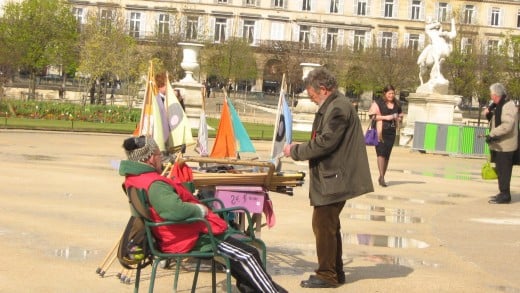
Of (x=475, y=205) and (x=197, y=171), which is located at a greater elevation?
(x=197, y=171)

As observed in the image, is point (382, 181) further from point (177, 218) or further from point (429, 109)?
point (429, 109)

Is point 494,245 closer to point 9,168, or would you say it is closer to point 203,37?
point 9,168

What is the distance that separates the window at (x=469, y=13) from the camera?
91.7 metres

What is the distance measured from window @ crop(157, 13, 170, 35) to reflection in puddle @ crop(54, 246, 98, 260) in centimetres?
7298

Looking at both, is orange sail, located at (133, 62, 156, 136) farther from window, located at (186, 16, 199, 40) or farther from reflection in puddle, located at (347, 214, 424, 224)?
window, located at (186, 16, 199, 40)

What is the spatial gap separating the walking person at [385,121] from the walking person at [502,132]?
6.68 ft

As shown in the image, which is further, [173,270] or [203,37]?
[203,37]

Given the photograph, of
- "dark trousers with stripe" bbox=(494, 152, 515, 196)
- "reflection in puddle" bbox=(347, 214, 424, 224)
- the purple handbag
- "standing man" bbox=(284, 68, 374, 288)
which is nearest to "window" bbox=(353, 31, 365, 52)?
the purple handbag

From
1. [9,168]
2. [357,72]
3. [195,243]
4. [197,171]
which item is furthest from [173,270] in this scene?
[357,72]

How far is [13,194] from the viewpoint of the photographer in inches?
581

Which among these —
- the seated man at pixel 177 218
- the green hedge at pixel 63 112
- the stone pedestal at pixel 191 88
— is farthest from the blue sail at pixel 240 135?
the green hedge at pixel 63 112

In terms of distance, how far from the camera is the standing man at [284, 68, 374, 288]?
29.5 ft

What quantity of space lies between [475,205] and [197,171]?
25.9 ft

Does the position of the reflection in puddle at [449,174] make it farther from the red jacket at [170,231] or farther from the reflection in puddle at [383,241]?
the red jacket at [170,231]
